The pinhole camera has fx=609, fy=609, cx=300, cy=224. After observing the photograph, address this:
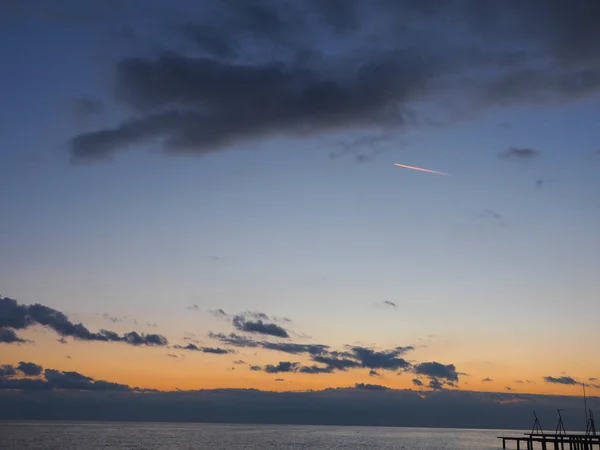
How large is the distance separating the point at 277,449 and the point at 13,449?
73822 millimetres

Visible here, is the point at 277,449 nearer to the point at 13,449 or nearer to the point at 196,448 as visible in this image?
the point at 196,448

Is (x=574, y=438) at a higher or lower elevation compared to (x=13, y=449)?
higher

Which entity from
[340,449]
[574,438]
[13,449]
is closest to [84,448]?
[13,449]

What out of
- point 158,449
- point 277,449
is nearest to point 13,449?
point 158,449

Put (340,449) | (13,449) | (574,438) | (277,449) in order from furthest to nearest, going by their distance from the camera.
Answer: (340,449) < (277,449) < (13,449) < (574,438)

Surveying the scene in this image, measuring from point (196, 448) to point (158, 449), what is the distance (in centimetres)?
1369

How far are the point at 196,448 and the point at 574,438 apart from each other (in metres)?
110

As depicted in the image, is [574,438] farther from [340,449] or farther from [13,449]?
[13,449]

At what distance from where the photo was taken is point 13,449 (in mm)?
168250

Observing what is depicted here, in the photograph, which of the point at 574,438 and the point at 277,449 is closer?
the point at 574,438

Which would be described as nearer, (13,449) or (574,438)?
(574,438)

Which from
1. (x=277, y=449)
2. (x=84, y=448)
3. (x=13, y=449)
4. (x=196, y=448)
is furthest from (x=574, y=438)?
(x=13, y=449)

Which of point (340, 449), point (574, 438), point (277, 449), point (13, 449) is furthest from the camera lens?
point (340, 449)

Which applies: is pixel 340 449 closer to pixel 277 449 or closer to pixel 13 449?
pixel 277 449
